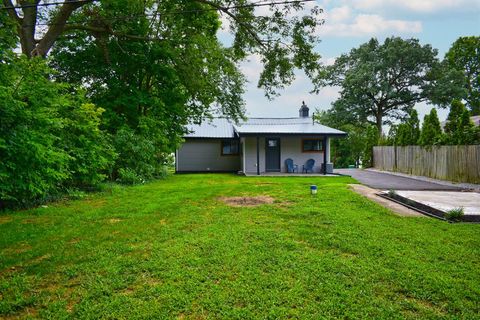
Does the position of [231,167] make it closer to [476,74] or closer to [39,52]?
[39,52]

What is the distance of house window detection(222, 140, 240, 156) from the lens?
1973cm

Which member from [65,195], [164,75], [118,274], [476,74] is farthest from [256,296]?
[476,74]

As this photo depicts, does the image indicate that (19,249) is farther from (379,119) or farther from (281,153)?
(379,119)

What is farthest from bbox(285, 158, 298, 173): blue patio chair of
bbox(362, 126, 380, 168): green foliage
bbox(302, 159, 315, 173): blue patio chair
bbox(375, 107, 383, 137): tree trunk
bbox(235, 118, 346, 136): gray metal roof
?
bbox(375, 107, 383, 137): tree trunk

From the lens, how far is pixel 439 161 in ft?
41.3

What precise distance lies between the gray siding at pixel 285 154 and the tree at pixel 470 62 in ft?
88.0

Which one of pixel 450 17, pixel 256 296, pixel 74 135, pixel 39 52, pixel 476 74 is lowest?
pixel 256 296

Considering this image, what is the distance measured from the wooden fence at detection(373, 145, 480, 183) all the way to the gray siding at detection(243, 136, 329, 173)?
15.0ft

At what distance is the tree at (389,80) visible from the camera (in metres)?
27.4

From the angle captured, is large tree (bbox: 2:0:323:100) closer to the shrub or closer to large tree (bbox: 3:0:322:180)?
large tree (bbox: 3:0:322:180)

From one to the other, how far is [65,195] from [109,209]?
2.44m

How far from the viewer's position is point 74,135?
812cm

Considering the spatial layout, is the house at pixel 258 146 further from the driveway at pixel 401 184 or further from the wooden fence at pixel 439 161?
the driveway at pixel 401 184

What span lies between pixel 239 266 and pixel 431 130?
1365 cm
